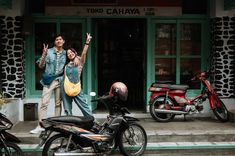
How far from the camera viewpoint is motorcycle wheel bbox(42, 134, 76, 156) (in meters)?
7.91

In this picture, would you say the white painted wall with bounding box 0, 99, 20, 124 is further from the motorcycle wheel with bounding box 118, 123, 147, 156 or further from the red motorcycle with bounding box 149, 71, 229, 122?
the red motorcycle with bounding box 149, 71, 229, 122

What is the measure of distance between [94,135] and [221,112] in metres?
4.47

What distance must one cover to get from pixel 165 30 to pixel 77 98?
3875 mm

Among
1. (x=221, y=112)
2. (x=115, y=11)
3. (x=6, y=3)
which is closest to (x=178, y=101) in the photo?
(x=221, y=112)

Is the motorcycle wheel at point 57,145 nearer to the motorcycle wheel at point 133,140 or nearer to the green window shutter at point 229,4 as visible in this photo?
the motorcycle wheel at point 133,140

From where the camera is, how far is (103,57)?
14680mm

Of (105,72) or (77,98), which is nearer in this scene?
(77,98)

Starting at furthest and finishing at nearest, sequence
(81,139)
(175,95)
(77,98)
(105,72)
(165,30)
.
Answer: (105,72), (165,30), (175,95), (77,98), (81,139)

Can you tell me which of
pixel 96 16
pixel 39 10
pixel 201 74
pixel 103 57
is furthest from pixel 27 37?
pixel 201 74

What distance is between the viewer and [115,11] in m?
12.2

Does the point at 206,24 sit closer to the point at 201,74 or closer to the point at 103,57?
the point at 201,74

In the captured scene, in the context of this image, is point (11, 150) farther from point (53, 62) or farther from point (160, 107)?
point (160, 107)

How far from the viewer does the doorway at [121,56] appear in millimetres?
14555

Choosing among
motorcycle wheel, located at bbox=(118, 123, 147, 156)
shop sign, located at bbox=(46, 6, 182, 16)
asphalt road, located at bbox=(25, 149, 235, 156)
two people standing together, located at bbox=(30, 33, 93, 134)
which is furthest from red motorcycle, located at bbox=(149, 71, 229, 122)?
motorcycle wheel, located at bbox=(118, 123, 147, 156)
